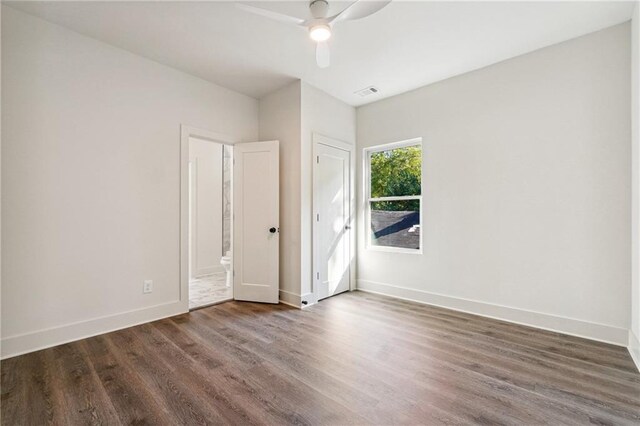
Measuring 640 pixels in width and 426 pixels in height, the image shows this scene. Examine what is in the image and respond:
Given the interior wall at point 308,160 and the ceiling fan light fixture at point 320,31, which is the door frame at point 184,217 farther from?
the ceiling fan light fixture at point 320,31

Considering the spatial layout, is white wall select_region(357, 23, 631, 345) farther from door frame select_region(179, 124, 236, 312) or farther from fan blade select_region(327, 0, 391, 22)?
door frame select_region(179, 124, 236, 312)

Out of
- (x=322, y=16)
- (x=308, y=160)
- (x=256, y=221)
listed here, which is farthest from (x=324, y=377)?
(x=322, y=16)

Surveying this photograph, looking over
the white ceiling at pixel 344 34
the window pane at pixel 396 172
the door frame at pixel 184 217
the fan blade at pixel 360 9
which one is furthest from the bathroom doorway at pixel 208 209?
the fan blade at pixel 360 9

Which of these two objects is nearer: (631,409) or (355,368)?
(631,409)

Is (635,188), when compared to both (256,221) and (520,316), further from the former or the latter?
(256,221)

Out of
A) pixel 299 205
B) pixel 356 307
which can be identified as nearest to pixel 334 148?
pixel 299 205

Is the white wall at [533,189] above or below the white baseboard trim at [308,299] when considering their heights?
above

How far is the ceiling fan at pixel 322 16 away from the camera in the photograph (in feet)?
6.10

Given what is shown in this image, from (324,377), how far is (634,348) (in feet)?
→ 8.23

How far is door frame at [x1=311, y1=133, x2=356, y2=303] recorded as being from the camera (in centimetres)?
379

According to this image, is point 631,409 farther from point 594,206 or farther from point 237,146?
point 237,146

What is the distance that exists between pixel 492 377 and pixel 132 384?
2.50m

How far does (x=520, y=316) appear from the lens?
9.99ft

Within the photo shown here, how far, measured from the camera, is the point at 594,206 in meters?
2.66
